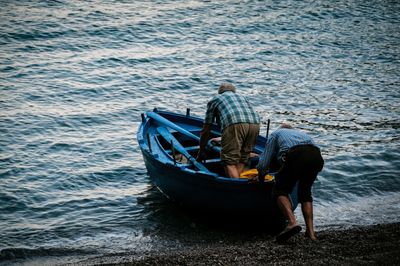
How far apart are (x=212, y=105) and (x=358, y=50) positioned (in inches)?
619

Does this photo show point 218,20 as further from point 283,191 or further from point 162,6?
point 283,191

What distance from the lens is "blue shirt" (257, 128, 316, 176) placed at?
8.20 m

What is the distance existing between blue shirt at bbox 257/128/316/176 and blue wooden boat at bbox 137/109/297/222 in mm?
437

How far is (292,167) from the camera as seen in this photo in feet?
26.8

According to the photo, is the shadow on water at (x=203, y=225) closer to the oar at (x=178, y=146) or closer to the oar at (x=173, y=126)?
the oar at (x=178, y=146)

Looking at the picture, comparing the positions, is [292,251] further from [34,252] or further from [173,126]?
[173,126]

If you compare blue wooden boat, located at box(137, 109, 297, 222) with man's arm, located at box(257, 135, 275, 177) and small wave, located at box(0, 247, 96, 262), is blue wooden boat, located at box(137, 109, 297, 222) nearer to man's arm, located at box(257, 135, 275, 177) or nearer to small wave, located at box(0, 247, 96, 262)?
man's arm, located at box(257, 135, 275, 177)

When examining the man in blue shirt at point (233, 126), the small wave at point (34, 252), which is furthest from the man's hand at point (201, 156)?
the small wave at point (34, 252)

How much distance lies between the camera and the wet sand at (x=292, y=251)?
753cm

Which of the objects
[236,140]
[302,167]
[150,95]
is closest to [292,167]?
[302,167]

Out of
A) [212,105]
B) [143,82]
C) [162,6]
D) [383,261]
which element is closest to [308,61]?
[143,82]

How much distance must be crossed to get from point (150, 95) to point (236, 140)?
9973 millimetres

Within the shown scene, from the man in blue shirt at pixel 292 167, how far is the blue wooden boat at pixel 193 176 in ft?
1.45

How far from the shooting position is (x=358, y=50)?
23.9 metres
